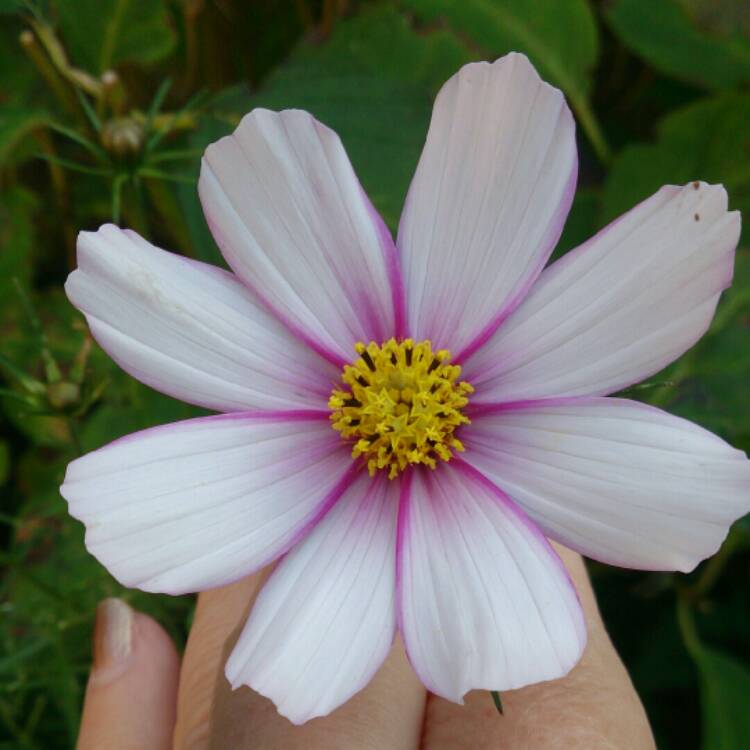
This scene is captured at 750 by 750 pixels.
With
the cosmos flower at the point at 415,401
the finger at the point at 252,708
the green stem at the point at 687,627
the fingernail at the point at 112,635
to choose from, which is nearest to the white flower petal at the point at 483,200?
the cosmos flower at the point at 415,401

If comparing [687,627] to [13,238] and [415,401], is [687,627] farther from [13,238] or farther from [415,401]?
[13,238]

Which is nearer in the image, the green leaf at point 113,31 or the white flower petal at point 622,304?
the white flower petal at point 622,304

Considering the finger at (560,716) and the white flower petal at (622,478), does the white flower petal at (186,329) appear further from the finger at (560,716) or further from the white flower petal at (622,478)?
the finger at (560,716)

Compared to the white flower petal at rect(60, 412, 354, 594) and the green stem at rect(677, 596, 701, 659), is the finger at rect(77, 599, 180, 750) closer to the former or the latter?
the white flower petal at rect(60, 412, 354, 594)

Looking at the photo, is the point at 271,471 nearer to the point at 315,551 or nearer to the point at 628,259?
the point at 315,551

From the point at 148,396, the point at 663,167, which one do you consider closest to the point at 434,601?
the point at 148,396

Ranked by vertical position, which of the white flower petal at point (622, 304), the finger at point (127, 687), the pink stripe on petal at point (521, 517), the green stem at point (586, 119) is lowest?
the finger at point (127, 687)
